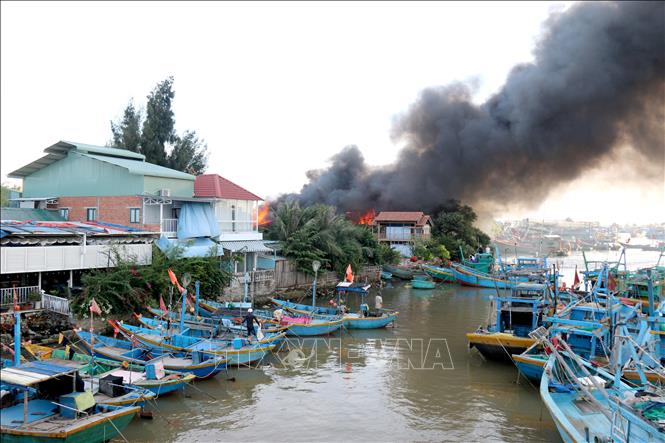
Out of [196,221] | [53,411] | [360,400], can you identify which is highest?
[196,221]

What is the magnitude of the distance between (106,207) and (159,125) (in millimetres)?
20241

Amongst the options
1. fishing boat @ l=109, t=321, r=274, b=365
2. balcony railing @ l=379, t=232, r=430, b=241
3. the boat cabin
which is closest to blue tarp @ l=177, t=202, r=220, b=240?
fishing boat @ l=109, t=321, r=274, b=365

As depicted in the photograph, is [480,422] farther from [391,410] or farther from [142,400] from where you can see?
[142,400]

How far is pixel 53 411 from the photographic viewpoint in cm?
1131

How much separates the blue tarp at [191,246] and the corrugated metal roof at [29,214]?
274 inches

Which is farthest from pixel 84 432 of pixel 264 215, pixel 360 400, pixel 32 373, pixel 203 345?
pixel 264 215

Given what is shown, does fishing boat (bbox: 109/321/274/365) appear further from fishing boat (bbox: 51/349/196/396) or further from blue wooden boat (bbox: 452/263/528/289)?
blue wooden boat (bbox: 452/263/528/289)

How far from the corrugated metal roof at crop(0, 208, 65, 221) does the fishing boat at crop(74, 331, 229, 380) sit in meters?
12.3

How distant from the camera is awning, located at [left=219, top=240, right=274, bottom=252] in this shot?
31422 millimetres

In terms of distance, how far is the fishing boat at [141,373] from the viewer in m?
14.7

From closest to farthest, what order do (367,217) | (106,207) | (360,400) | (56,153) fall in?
(360,400), (106,207), (56,153), (367,217)

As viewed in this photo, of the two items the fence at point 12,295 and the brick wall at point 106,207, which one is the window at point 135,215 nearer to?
the brick wall at point 106,207

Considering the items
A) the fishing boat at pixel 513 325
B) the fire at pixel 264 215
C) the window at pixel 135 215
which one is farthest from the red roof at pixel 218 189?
the fishing boat at pixel 513 325

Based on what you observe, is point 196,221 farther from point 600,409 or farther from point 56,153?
point 600,409
